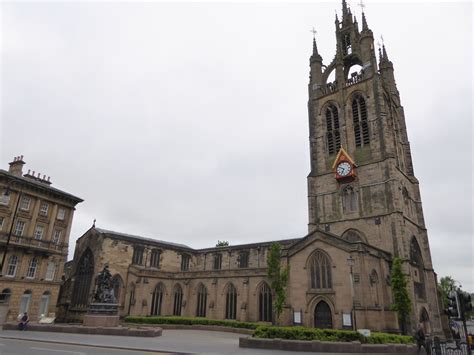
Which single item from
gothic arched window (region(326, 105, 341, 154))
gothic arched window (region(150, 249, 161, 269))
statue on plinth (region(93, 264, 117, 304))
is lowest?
statue on plinth (region(93, 264, 117, 304))

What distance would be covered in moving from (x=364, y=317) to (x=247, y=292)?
563 inches

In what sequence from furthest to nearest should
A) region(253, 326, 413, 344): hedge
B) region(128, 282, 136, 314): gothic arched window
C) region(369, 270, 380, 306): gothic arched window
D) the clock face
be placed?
region(128, 282, 136, 314): gothic arched window < the clock face < region(369, 270, 380, 306): gothic arched window < region(253, 326, 413, 344): hedge

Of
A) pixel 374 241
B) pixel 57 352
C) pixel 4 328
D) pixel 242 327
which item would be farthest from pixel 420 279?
pixel 4 328

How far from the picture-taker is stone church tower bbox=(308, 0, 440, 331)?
35.7m

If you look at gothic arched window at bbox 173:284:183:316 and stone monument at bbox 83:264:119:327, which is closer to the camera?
stone monument at bbox 83:264:119:327

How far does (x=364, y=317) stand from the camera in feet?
89.4

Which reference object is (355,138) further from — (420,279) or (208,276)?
(208,276)

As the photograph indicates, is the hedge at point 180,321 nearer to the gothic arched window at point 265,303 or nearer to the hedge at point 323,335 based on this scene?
the gothic arched window at point 265,303

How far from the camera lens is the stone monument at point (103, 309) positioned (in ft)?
87.8

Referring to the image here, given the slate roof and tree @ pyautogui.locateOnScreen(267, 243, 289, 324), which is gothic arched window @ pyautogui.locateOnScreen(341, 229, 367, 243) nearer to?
tree @ pyautogui.locateOnScreen(267, 243, 289, 324)

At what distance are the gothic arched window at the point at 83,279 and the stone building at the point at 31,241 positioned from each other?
2223 millimetres

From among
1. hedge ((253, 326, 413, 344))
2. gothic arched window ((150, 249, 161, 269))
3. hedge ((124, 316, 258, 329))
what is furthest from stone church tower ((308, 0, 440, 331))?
gothic arched window ((150, 249, 161, 269))

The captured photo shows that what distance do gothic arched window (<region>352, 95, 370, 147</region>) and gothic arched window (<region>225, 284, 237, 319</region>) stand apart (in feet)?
77.7

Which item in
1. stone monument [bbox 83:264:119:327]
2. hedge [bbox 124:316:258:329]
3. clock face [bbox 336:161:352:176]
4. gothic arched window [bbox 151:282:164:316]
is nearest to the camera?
stone monument [bbox 83:264:119:327]
